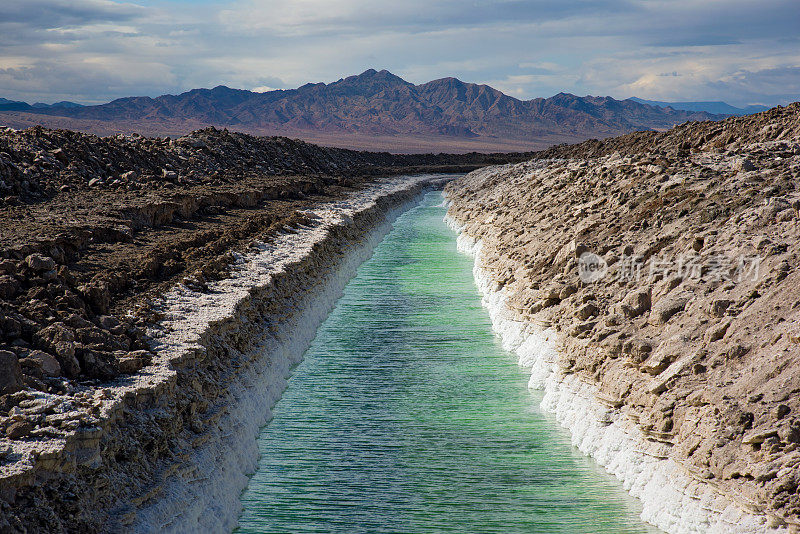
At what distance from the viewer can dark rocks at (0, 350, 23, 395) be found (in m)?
7.23

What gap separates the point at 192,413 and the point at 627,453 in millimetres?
6091

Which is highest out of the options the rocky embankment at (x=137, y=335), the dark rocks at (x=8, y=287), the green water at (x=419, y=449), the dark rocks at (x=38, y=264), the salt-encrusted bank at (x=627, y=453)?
the dark rocks at (x=38, y=264)

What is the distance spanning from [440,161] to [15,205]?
8033cm

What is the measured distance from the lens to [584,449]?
31.9 ft

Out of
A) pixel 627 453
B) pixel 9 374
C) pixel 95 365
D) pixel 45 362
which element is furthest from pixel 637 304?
pixel 9 374

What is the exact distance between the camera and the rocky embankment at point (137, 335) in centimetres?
664

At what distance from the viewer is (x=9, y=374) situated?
7.30 m

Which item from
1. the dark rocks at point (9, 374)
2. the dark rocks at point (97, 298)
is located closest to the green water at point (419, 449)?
the dark rocks at point (9, 374)

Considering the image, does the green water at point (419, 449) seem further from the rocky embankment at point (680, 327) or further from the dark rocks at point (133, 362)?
the dark rocks at point (133, 362)

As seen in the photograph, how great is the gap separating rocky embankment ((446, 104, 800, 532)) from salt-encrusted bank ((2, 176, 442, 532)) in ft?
17.0

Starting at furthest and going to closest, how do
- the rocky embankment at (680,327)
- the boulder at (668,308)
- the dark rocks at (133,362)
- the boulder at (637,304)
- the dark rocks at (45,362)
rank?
1. the boulder at (637,304)
2. the boulder at (668,308)
3. the dark rocks at (133,362)
4. the dark rocks at (45,362)
5. the rocky embankment at (680,327)

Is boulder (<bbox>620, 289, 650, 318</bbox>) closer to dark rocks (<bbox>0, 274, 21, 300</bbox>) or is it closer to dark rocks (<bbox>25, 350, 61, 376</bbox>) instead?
dark rocks (<bbox>25, 350, 61, 376</bbox>)

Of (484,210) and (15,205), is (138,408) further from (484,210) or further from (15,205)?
(484,210)

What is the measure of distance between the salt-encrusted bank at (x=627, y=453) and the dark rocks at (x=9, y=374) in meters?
7.64
